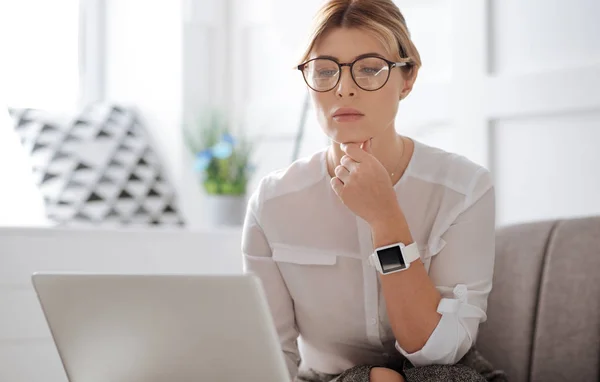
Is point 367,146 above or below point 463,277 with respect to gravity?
above

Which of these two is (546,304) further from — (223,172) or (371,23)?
(223,172)

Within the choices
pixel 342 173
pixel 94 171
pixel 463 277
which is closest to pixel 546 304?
pixel 463 277

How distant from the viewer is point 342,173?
4.33 ft

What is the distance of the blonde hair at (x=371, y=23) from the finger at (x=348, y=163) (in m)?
0.18

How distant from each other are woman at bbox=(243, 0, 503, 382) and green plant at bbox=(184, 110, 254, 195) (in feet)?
4.10

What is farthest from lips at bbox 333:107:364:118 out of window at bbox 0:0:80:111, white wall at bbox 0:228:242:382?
window at bbox 0:0:80:111

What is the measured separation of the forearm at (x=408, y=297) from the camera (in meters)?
1.25

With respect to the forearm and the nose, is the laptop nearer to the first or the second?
the forearm

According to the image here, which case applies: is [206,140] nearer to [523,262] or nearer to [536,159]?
[536,159]

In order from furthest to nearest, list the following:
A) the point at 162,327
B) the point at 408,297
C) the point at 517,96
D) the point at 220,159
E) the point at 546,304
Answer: the point at 220,159 → the point at 517,96 → the point at 546,304 → the point at 408,297 → the point at 162,327

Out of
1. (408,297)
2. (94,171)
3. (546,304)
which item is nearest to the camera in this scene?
(408,297)

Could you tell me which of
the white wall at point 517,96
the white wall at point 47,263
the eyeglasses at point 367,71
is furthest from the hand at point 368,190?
the white wall at point 517,96

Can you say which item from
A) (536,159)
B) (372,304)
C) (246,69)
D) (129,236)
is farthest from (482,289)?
(246,69)

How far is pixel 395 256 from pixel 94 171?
1621 mm
